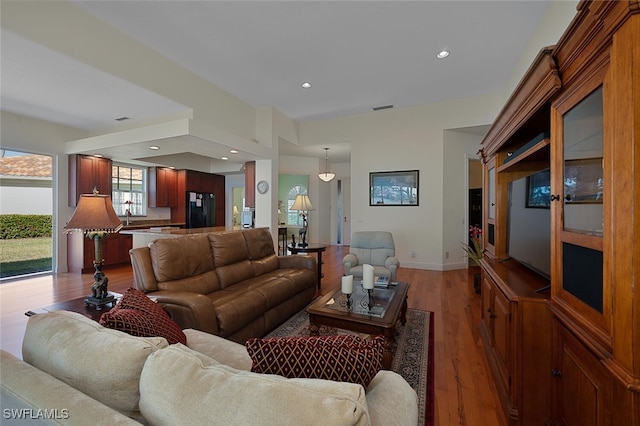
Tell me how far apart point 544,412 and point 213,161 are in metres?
8.59

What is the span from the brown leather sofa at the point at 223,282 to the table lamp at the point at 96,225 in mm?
310

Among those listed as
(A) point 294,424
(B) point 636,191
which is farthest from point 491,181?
(A) point 294,424

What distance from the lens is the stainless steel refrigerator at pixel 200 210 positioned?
7.54 metres

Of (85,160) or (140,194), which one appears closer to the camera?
(85,160)

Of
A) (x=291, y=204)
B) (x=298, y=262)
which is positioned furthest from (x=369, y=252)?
(x=291, y=204)

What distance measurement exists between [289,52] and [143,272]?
3084 millimetres

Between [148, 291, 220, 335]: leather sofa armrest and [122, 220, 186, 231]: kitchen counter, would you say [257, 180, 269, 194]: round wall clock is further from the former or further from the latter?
[148, 291, 220, 335]: leather sofa armrest

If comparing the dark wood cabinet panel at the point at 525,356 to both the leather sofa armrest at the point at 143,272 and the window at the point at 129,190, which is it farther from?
the window at the point at 129,190

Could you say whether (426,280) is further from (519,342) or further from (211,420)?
(211,420)

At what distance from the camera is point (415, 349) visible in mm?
2400

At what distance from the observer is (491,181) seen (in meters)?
2.81

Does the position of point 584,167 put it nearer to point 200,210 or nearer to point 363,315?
point 363,315

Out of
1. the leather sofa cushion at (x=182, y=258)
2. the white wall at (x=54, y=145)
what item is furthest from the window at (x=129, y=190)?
the leather sofa cushion at (x=182, y=258)

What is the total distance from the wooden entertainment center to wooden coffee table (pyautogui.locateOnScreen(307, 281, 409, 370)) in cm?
72
